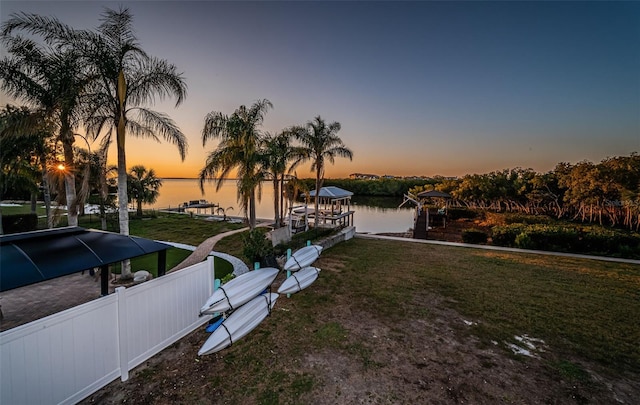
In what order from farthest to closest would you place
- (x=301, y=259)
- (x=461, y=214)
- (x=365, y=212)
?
1. (x=365, y=212)
2. (x=461, y=214)
3. (x=301, y=259)

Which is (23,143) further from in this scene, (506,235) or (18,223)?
(506,235)

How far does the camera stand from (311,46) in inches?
492

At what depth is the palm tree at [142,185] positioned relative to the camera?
18.2 meters

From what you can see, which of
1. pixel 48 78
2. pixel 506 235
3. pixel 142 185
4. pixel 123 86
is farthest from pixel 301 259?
pixel 142 185

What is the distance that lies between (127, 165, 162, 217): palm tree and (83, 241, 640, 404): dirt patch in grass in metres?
18.0

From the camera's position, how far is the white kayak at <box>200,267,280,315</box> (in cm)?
386

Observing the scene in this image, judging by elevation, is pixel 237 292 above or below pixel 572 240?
above

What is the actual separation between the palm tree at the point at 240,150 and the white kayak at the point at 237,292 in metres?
5.17

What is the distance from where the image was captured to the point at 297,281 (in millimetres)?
5570

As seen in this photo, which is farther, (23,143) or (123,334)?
(23,143)

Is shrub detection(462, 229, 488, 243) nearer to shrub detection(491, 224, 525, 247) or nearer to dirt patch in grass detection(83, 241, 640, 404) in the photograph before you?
shrub detection(491, 224, 525, 247)

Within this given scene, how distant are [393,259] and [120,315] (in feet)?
28.1

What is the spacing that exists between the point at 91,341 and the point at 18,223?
1606 centimetres

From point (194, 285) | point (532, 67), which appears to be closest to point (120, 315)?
point (194, 285)
